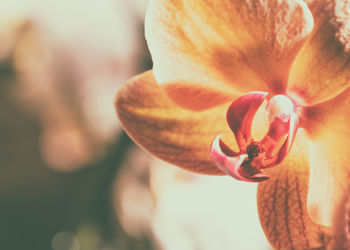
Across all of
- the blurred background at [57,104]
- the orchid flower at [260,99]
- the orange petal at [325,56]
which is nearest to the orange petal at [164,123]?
the orchid flower at [260,99]

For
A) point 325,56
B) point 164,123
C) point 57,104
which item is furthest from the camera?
point 57,104

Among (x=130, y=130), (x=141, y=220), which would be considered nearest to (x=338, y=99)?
(x=130, y=130)

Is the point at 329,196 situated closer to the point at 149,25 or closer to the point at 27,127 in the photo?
the point at 149,25

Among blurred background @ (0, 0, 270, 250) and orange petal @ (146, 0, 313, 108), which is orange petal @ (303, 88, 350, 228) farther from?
blurred background @ (0, 0, 270, 250)

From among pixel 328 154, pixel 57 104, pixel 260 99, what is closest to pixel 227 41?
pixel 260 99

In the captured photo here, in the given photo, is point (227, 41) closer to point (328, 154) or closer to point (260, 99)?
point (260, 99)

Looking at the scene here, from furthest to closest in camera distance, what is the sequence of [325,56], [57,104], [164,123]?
[57,104] < [164,123] < [325,56]

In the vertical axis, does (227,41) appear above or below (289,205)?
above
